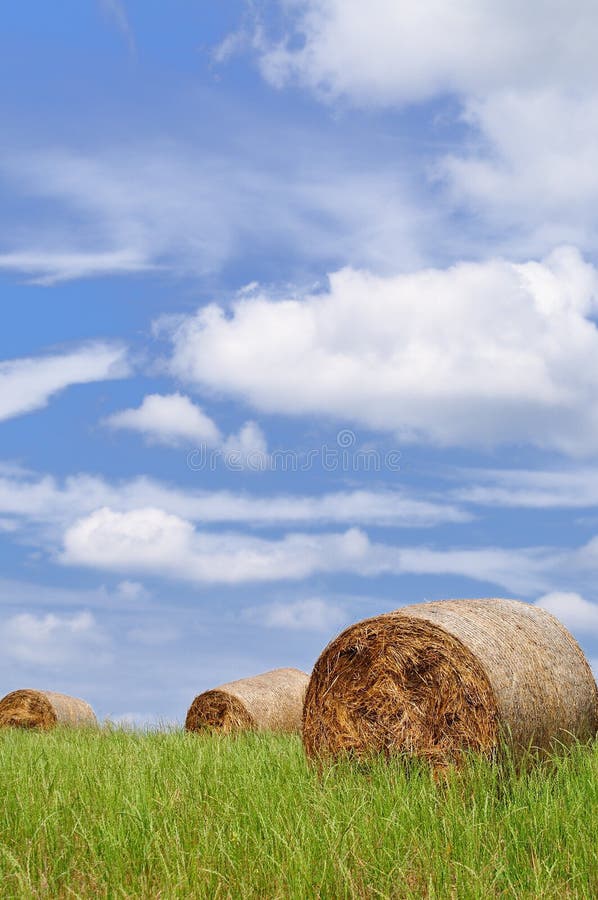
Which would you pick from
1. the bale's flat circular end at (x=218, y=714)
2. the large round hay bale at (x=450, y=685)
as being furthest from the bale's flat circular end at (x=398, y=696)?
the bale's flat circular end at (x=218, y=714)

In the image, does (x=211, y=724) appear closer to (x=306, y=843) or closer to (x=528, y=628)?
(x=528, y=628)

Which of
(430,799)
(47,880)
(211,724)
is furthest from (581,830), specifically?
(211,724)

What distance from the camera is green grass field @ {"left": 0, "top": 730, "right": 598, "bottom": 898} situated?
4973 millimetres

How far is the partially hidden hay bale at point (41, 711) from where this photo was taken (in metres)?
16.9

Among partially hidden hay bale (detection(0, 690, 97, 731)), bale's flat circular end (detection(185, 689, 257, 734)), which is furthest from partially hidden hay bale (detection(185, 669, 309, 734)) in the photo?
partially hidden hay bale (detection(0, 690, 97, 731))

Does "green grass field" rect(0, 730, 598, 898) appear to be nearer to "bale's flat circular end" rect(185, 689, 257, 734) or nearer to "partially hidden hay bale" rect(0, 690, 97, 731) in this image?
"bale's flat circular end" rect(185, 689, 257, 734)

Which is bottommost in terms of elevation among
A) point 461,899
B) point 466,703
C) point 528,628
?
point 461,899

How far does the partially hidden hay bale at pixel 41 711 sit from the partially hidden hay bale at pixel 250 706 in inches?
135

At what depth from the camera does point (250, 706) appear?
13945 millimetres

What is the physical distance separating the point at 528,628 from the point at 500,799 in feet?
5.84

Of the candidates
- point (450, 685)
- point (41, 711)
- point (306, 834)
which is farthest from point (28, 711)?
point (306, 834)

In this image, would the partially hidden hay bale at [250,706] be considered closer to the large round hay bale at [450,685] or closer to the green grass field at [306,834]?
the large round hay bale at [450,685]

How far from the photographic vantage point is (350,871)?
5.04 m

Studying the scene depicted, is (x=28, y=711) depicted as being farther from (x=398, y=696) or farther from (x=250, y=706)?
(x=398, y=696)
